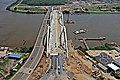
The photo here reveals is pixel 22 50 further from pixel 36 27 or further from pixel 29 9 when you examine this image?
pixel 29 9

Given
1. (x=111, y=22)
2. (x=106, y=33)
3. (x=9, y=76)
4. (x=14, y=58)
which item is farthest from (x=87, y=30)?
(x=9, y=76)

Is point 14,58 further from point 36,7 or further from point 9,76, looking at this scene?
point 36,7

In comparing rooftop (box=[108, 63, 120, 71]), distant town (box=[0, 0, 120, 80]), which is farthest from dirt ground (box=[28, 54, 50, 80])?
rooftop (box=[108, 63, 120, 71])

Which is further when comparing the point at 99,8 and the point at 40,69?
the point at 99,8

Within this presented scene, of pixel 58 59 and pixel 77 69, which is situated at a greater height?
pixel 58 59

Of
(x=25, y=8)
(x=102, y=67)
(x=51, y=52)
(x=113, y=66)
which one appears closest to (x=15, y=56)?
(x=51, y=52)

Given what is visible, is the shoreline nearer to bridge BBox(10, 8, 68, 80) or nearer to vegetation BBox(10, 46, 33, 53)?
bridge BBox(10, 8, 68, 80)

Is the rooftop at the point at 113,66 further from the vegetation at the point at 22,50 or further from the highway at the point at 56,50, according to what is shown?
the vegetation at the point at 22,50

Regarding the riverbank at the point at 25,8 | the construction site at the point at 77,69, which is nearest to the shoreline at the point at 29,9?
the riverbank at the point at 25,8
